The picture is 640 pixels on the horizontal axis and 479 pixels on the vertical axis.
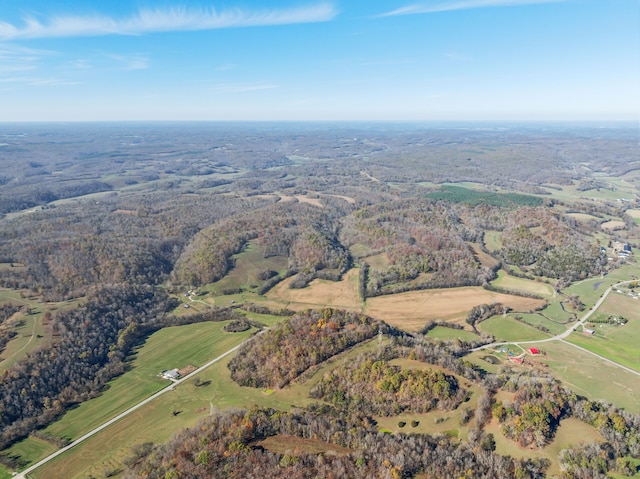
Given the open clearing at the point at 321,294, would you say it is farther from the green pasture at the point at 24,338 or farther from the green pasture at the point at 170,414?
the green pasture at the point at 24,338

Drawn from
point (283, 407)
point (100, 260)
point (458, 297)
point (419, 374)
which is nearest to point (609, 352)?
point (458, 297)

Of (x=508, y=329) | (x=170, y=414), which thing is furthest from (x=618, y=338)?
(x=170, y=414)

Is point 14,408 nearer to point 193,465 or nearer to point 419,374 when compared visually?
point 193,465

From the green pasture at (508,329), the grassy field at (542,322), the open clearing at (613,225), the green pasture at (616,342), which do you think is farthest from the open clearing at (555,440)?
the open clearing at (613,225)

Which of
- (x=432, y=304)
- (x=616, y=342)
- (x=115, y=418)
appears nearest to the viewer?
(x=115, y=418)

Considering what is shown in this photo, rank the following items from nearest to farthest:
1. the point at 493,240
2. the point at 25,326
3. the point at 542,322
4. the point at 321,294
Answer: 1. the point at 25,326
2. the point at 542,322
3. the point at 321,294
4. the point at 493,240

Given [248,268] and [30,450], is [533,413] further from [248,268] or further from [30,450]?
[248,268]
